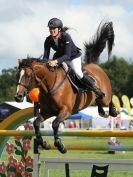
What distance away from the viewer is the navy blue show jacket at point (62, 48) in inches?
301

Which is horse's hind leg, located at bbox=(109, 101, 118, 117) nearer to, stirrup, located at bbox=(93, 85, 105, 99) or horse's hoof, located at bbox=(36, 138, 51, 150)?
stirrup, located at bbox=(93, 85, 105, 99)

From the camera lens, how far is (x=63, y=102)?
7.47 metres

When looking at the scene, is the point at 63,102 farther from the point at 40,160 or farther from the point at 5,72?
the point at 5,72

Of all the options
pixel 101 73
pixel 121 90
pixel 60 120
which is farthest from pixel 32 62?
pixel 121 90

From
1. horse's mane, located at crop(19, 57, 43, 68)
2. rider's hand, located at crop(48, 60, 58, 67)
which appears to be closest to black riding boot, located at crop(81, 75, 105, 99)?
rider's hand, located at crop(48, 60, 58, 67)

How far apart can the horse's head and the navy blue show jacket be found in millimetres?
452

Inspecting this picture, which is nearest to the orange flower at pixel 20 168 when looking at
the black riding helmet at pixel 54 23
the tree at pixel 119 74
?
the black riding helmet at pixel 54 23

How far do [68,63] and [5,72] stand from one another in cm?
10647

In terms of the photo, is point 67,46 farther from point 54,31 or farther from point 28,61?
point 28,61

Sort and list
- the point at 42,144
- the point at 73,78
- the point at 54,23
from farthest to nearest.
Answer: the point at 73,78 → the point at 54,23 → the point at 42,144

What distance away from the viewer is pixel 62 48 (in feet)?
25.5

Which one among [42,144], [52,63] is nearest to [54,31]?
[52,63]

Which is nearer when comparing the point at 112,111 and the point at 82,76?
the point at 82,76

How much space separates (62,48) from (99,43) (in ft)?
5.89
